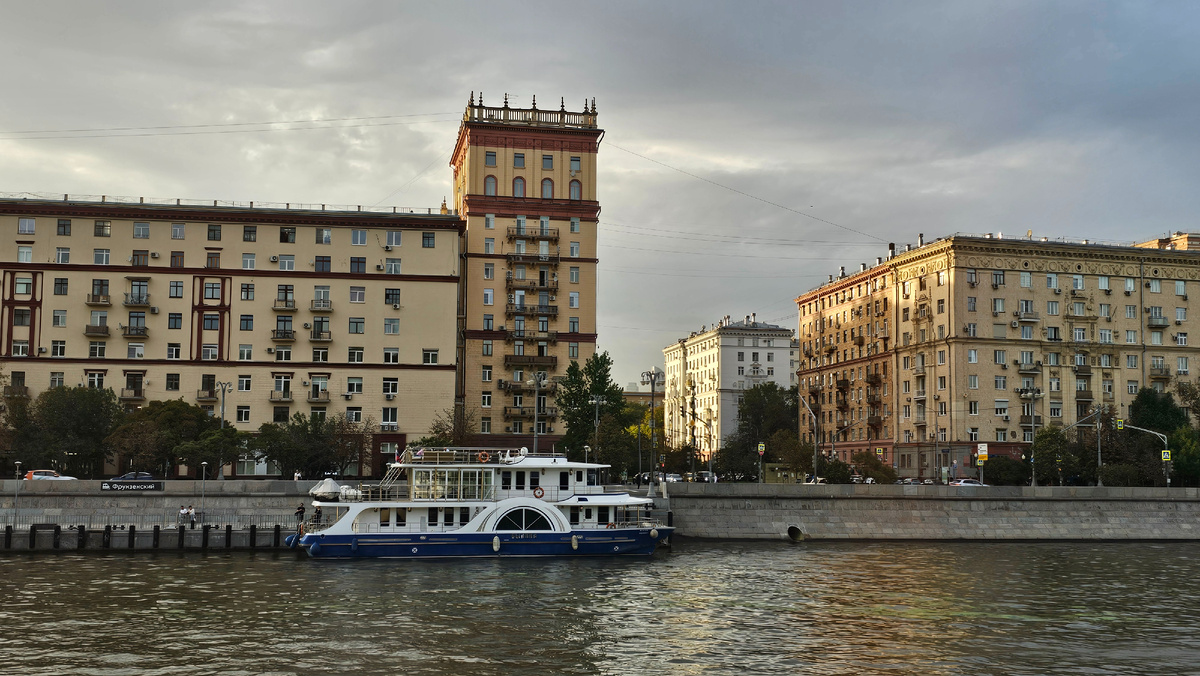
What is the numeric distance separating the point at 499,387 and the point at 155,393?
1219 inches

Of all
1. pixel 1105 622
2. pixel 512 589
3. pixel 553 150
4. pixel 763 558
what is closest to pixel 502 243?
pixel 553 150

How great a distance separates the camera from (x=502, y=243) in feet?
341

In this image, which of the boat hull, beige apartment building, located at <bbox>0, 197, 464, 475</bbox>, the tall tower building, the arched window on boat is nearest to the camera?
the boat hull

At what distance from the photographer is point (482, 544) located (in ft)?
187

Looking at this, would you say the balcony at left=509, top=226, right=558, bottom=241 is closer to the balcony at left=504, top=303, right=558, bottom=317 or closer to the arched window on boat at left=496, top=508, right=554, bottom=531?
the balcony at left=504, top=303, right=558, bottom=317

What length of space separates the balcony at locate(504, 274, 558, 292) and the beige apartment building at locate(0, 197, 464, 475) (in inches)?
285

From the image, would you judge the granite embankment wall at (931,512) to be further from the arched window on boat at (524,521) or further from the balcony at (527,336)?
the balcony at (527,336)

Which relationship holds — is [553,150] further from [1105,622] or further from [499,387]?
[1105,622]

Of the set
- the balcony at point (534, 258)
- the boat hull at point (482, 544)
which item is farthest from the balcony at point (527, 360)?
the boat hull at point (482, 544)

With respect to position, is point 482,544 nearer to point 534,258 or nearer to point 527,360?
point 527,360

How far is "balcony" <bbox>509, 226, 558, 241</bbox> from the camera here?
104 m

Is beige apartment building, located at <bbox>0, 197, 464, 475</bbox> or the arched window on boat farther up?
beige apartment building, located at <bbox>0, 197, 464, 475</bbox>

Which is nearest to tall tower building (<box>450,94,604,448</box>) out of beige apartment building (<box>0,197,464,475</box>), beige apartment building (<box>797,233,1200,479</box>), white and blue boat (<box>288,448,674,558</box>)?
beige apartment building (<box>0,197,464,475</box>)

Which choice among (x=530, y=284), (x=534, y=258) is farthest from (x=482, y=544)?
(x=534, y=258)
